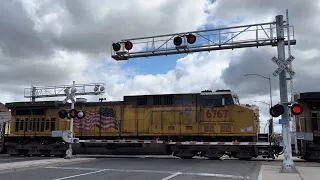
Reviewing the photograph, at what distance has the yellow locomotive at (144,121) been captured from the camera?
20719 millimetres

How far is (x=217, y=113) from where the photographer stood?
21.0m

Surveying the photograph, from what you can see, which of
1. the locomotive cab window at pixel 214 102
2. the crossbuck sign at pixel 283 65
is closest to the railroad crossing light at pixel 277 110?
the crossbuck sign at pixel 283 65

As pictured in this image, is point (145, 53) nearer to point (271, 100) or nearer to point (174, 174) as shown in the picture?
point (174, 174)

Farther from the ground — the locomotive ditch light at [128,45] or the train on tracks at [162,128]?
the locomotive ditch light at [128,45]

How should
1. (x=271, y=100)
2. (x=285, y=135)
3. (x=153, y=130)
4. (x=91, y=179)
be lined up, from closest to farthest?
(x=91, y=179), (x=285, y=135), (x=153, y=130), (x=271, y=100)

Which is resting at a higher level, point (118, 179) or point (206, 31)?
point (206, 31)

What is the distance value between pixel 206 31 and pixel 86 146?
12.4 meters

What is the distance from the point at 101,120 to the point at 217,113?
8315 mm

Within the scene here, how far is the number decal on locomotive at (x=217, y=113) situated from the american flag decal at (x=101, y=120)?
6.51m

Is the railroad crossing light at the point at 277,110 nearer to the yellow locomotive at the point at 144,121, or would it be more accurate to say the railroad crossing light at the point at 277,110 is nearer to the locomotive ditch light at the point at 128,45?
the yellow locomotive at the point at 144,121

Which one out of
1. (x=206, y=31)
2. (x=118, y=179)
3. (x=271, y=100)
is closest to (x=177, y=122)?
(x=206, y=31)

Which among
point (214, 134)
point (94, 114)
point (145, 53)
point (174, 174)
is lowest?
point (174, 174)

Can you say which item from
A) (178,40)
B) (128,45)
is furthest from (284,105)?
(128,45)

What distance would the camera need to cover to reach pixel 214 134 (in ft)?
68.6
